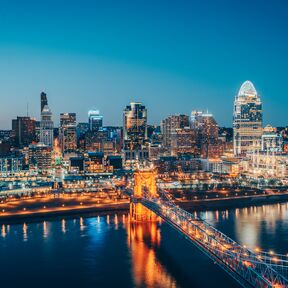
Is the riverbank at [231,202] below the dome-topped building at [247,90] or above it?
below

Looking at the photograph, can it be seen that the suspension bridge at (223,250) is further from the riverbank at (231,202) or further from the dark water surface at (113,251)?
the riverbank at (231,202)

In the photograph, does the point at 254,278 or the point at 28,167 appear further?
the point at 28,167

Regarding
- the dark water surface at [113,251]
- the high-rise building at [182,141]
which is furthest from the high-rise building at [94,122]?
the dark water surface at [113,251]

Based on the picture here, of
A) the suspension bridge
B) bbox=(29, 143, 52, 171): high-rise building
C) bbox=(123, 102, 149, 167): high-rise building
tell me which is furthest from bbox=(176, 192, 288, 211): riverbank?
bbox=(123, 102, 149, 167): high-rise building

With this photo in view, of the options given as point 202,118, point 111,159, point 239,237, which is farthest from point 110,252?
point 202,118

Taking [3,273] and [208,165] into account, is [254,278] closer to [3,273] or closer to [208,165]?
[3,273]

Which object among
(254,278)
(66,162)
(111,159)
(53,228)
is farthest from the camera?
(66,162)

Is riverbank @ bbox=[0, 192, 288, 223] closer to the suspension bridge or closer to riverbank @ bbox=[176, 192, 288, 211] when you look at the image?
riverbank @ bbox=[176, 192, 288, 211]
